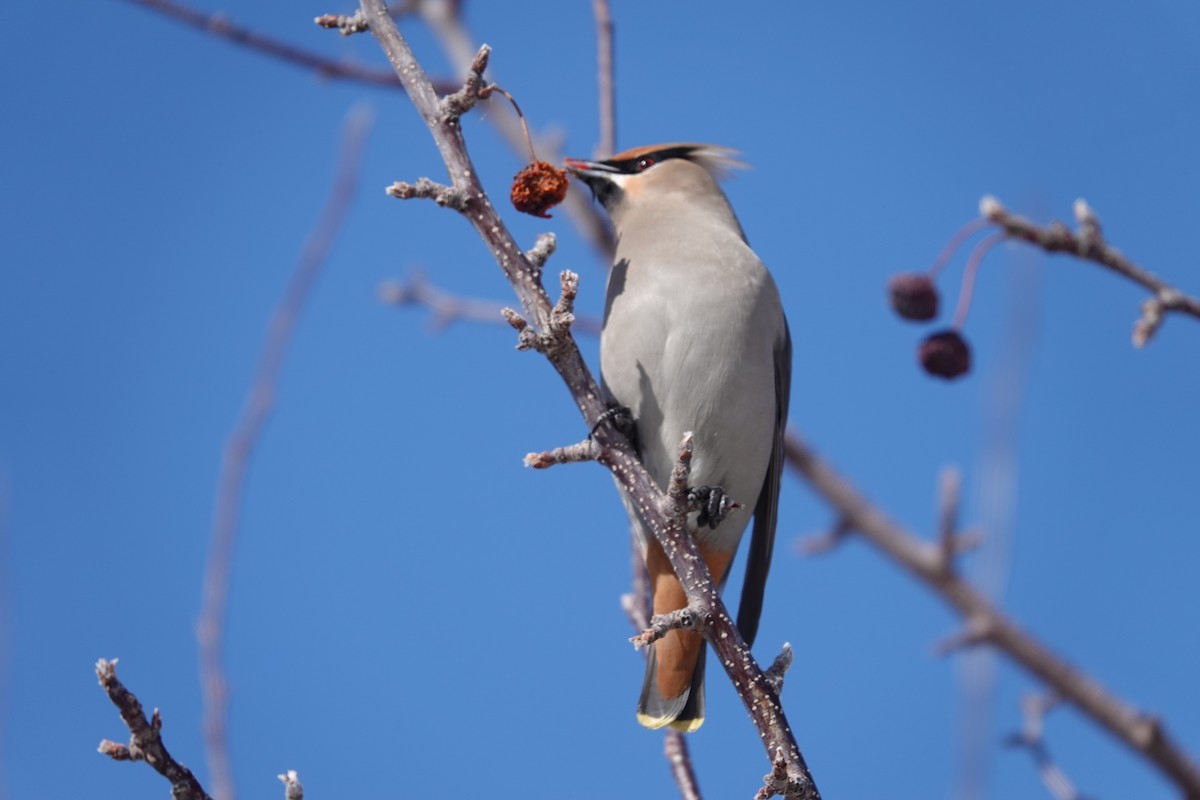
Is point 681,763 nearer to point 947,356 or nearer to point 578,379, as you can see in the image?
point 578,379

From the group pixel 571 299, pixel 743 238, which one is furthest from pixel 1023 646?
pixel 743 238

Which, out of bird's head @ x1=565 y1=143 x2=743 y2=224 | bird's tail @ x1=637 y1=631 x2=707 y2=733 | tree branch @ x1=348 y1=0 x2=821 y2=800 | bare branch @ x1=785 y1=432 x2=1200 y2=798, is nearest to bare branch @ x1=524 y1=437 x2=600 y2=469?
tree branch @ x1=348 y1=0 x2=821 y2=800

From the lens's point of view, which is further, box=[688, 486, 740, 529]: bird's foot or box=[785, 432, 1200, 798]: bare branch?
box=[688, 486, 740, 529]: bird's foot

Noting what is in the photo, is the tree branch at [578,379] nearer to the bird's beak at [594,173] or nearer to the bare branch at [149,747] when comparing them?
the bare branch at [149,747]

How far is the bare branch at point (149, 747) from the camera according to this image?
1.79 metres

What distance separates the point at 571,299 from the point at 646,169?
207cm

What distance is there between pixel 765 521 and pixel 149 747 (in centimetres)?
231

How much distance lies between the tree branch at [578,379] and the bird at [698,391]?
0.69 metres

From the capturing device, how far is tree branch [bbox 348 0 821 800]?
243 centimetres

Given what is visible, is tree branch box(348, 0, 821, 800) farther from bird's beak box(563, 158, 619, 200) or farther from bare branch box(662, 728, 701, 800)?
bird's beak box(563, 158, 619, 200)

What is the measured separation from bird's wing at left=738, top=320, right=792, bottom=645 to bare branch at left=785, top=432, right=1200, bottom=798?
0.47 m

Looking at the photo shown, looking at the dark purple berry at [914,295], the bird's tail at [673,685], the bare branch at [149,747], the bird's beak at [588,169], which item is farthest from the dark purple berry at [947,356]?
the bare branch at [149,747]

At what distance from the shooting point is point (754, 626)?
3.71 metres

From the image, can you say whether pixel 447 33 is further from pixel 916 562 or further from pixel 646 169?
pixel 916 562
